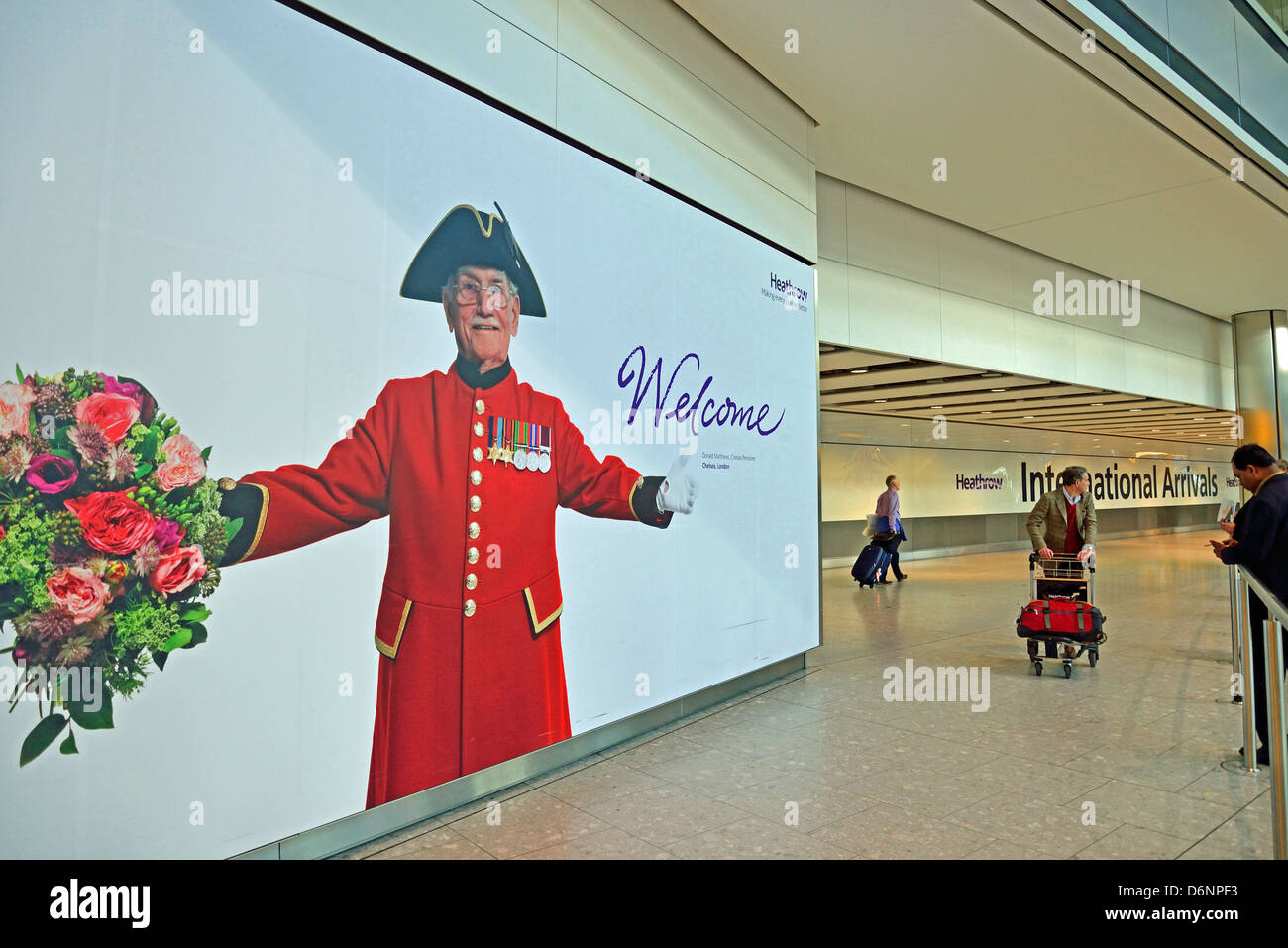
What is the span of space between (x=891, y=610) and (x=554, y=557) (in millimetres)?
6717

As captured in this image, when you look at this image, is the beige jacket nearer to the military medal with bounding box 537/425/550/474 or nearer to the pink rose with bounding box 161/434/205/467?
the military medal with bounding box 537/425/550/474

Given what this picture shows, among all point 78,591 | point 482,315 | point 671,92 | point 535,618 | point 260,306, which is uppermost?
point 671,92

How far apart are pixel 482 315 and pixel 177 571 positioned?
1699 mm

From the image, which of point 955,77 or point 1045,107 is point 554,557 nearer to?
point 955,77

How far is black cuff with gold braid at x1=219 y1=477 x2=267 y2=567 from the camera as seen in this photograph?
265 cm

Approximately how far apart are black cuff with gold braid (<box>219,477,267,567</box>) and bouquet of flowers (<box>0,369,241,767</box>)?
0.05 metres

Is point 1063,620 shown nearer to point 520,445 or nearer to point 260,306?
point 520,445

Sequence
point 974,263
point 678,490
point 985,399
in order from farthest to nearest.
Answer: point 985,399 < point 974,263 < point 678,490

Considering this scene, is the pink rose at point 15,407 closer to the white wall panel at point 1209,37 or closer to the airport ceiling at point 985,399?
the airport ceiling at point 985,399

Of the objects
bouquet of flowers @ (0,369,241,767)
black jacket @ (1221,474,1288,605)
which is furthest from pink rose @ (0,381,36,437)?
black jacket @ (1221,474,1288,605)

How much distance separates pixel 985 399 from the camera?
42.2 ft

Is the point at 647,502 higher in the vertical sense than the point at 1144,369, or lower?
lower

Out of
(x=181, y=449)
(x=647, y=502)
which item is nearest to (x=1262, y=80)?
(x=647, y=502)
